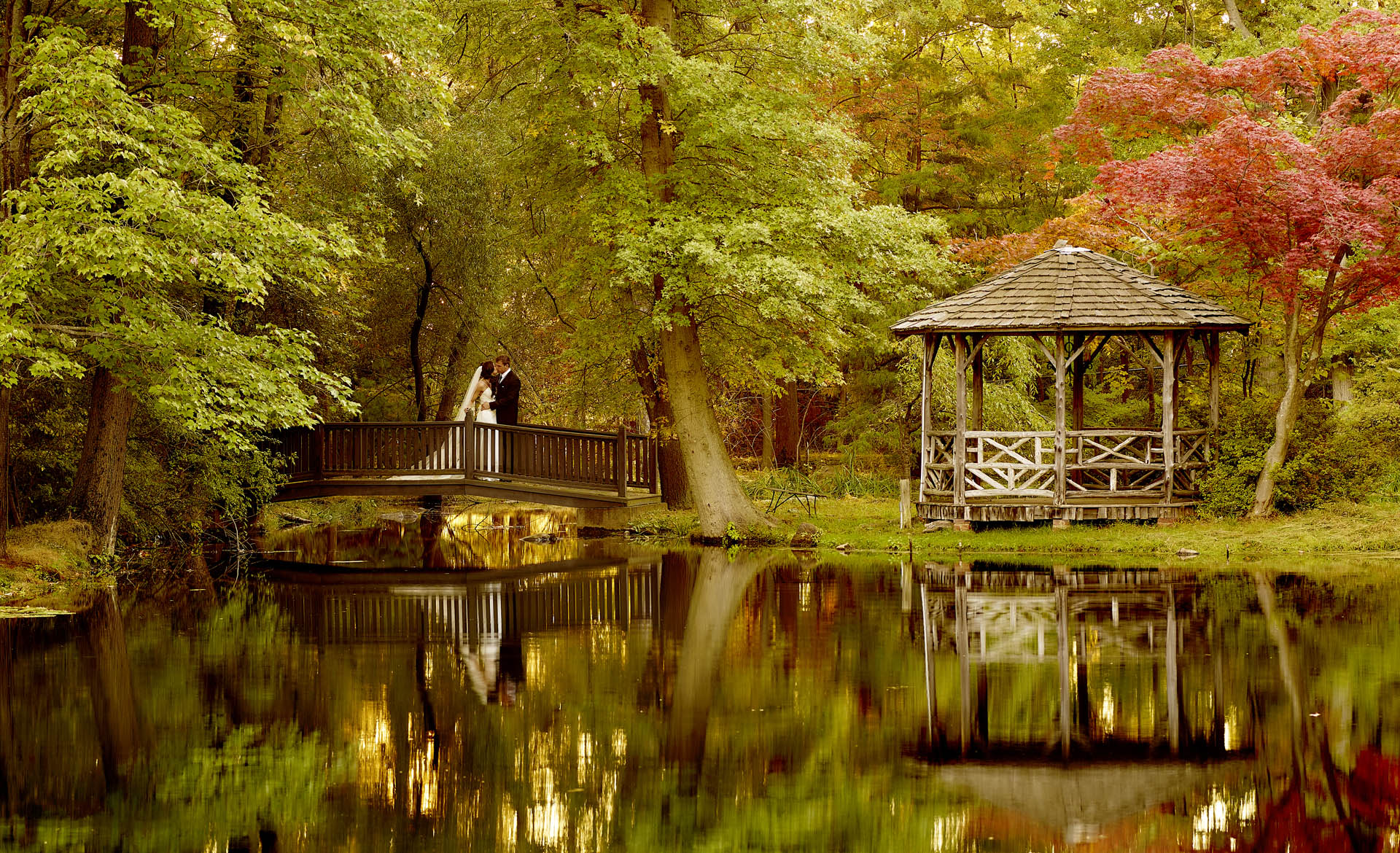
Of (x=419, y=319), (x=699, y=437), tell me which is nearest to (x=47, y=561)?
(x=699, y=437)

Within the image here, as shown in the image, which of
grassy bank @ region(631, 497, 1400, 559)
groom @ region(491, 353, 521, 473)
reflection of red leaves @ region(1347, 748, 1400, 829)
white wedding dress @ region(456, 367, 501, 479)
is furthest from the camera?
groom @ region(491, 353, 521, 473)

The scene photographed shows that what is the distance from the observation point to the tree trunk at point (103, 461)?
17250 millimetres

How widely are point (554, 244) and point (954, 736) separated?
51.5ft

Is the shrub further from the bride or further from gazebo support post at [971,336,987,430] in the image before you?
the bride

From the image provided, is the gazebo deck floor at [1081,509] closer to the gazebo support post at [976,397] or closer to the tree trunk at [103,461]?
the gazebo support post at [976,397]

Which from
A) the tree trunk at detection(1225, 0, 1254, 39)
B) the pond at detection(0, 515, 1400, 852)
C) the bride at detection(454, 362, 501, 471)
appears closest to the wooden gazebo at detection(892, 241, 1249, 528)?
the pond at detection(0, 515, 1400, 852)

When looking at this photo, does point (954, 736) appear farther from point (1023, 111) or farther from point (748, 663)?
point (1023, 111)

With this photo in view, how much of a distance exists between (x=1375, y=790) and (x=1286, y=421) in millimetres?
13263

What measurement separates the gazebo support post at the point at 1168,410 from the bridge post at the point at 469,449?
10274 millimetres

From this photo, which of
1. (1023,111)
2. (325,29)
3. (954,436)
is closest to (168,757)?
(325,29)

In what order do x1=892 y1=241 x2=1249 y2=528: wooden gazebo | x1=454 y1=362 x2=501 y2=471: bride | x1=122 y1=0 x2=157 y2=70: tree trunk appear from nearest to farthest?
1. x1=122 y1=0 x2=157 y2=70: tree trunk
2. x1=892 y1=241 x2=1249 y2=528: wooden gazebo
3. x1=454 y1=362 x2=501 y2=471: bride

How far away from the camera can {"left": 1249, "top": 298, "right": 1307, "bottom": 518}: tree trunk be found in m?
19.2

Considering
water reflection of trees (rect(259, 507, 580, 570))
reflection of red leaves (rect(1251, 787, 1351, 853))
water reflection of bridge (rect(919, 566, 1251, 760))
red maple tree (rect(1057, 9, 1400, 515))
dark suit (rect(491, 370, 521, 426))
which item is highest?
red maple tree (rect(1057, 9, 1400, 515))

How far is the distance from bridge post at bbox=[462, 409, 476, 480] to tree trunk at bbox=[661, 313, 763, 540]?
336cm
